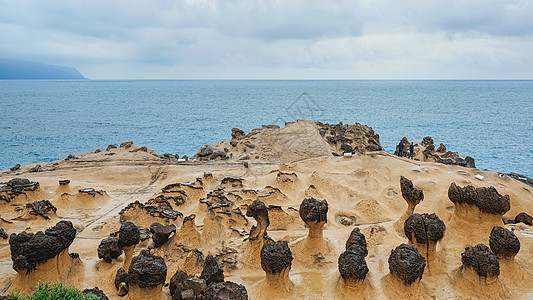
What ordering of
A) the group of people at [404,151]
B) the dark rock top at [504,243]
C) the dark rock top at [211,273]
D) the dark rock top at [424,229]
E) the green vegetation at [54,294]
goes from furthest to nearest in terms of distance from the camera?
the group of people at [404,151] < the dark rock top at [424,229] < the dark rock top at [504,243] < the dark rock top at [211,273] < the green vegetation at [54,294]

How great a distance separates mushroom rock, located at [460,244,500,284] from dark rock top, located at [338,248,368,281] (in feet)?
8.48

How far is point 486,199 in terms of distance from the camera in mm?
10398

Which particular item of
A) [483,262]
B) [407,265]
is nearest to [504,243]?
[483,262]

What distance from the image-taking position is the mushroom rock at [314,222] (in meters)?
10.1

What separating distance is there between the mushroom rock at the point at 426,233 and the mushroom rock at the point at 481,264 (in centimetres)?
77

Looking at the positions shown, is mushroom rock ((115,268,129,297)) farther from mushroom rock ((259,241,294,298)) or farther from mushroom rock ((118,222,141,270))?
mushroom rock ((259,241,294,298))

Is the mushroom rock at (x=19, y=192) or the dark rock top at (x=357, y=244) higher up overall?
the dark rock top at (x=357, y=244)

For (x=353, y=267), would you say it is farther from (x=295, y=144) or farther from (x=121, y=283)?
(x=295, y=144)

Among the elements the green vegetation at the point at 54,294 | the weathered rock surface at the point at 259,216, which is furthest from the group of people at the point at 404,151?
the green vegetation at the point at 54,294

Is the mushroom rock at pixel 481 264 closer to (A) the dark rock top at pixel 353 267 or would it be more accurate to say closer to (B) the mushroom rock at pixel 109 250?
(A) the dark rock top at pixel 353 267

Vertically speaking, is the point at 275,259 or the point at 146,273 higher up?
the point at 146,273

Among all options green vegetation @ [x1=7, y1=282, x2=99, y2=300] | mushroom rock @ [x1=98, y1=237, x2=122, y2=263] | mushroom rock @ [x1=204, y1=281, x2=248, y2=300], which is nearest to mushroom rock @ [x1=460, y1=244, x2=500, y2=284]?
mushroom rock @ [x1=204, y1=281, x2=248, y2=300]

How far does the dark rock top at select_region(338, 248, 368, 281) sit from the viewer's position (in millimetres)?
8109

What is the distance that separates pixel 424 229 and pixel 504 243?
6.10 ft
